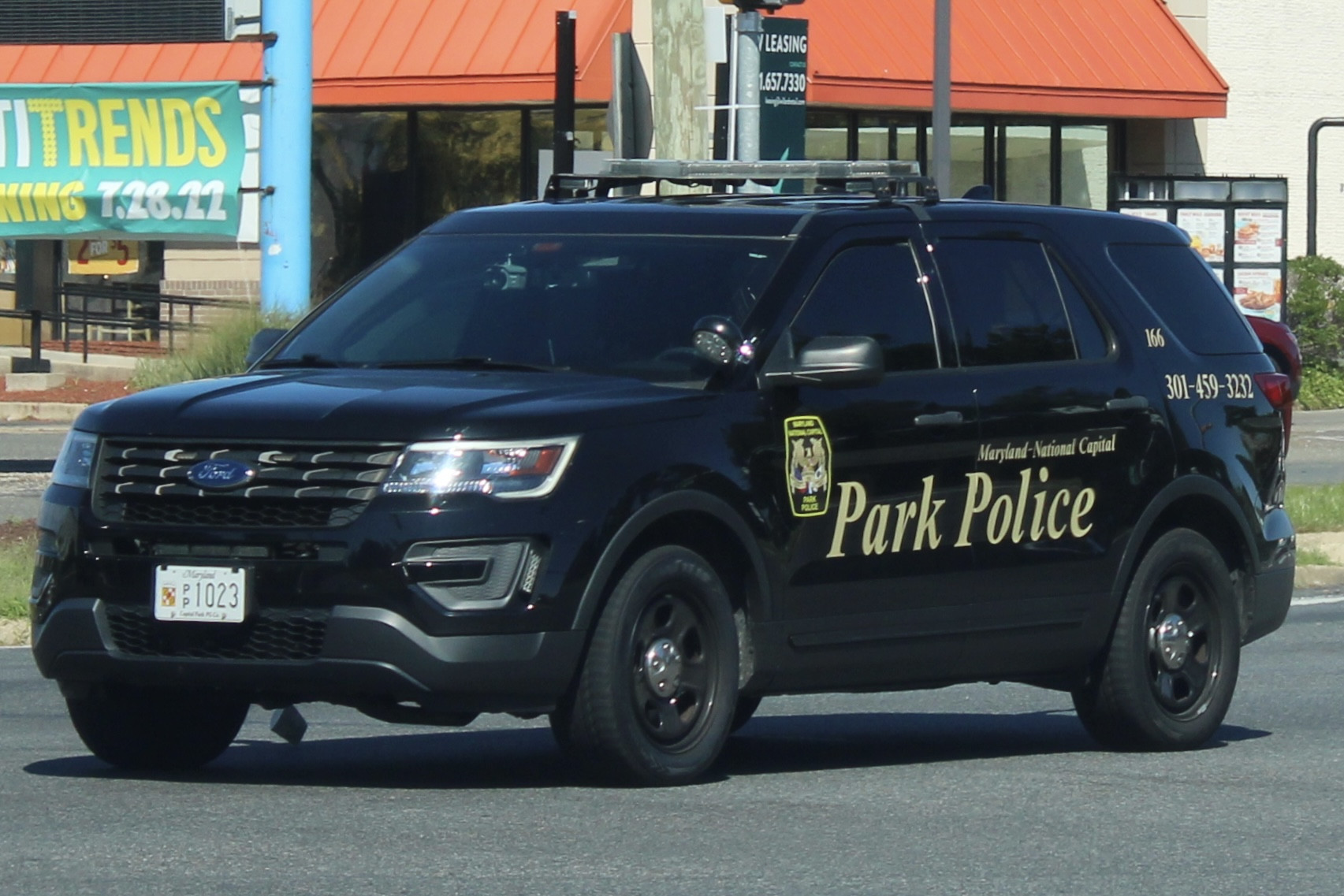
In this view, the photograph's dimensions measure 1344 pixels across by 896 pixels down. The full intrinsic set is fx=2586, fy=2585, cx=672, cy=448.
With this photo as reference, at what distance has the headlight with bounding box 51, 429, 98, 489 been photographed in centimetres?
750

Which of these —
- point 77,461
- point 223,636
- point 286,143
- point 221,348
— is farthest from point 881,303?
point 221,348

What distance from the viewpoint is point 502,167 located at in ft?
103

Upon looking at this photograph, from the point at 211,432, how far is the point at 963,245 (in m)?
2.79

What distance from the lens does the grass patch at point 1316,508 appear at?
56.1ft

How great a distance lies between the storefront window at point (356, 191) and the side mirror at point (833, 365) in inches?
951

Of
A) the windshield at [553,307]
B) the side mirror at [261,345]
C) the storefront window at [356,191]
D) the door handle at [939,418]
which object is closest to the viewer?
the windshield at [553,307]

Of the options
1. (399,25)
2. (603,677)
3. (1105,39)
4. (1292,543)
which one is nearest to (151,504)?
(603,677)

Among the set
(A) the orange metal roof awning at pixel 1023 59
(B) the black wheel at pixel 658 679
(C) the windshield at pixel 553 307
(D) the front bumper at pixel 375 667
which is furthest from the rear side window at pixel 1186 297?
(A) the orange metal roof awning at pixel 1023 59

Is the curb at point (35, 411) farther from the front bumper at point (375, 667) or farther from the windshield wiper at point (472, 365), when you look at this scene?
the front bumper at point (375, 667)

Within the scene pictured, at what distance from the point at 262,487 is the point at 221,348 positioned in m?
13.9

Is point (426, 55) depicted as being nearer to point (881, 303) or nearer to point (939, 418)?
point (881, 303)

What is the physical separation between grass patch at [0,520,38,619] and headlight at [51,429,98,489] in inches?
144

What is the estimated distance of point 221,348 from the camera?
20844 millimetres

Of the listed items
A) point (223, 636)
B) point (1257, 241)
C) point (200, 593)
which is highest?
point (1257, 241)
